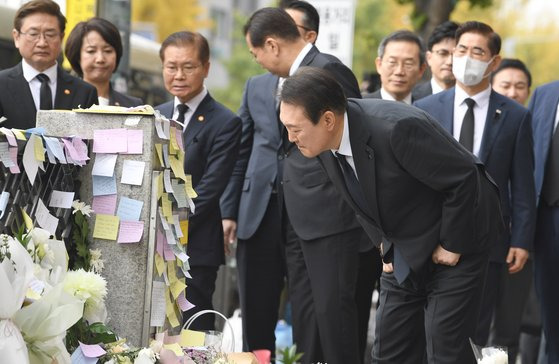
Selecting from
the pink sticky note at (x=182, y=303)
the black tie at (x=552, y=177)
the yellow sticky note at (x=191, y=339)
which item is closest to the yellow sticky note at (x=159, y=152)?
the pink sticky note at (x=182, y=303)

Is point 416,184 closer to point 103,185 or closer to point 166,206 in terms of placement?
point 166,206

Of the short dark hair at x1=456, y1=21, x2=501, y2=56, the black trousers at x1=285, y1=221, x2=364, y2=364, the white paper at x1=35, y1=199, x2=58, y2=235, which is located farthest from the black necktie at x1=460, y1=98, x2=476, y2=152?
the white paper at x1=35, y1=199, x2=58, y2=235

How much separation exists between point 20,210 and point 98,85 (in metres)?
3.19

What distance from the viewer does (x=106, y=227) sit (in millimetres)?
5578

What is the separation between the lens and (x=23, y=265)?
14.4 feet

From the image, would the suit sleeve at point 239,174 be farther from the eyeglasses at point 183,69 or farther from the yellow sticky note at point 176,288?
the yellow sticky note at point 176,288

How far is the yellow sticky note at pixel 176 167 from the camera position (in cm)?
586

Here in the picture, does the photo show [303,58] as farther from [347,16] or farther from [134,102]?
[347,16]

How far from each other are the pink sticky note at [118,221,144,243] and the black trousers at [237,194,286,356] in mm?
2136

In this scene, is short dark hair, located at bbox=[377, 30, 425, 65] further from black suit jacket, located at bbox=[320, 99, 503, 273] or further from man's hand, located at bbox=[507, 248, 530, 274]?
black suit jacket, located at bbox=[320, 99, 503, 273]

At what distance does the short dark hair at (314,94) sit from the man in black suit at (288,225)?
148cm

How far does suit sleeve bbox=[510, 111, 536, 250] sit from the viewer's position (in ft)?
24.6

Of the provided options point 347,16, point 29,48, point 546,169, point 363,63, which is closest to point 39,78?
point 29,48

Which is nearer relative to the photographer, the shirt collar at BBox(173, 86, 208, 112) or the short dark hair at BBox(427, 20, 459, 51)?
the shirt collar at BBox(173, 86, 208, 112)
